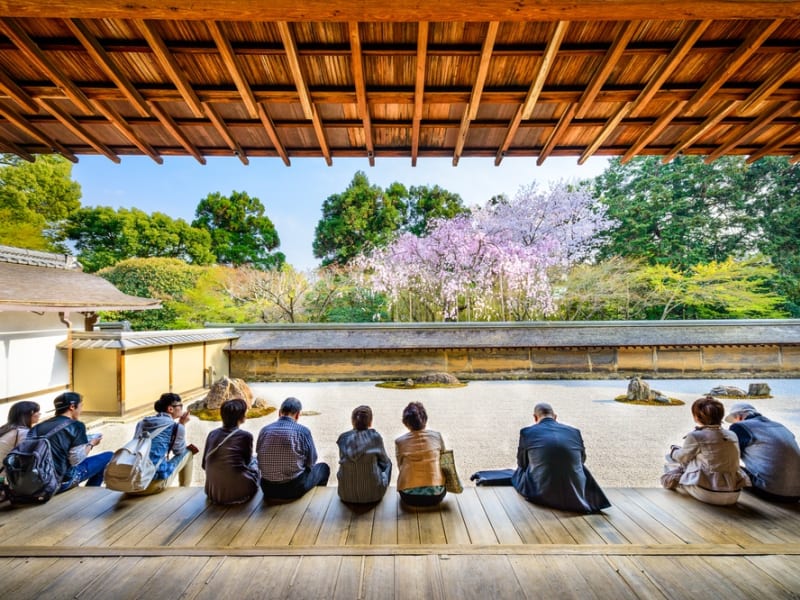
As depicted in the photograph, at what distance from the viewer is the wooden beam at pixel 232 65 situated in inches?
68.9

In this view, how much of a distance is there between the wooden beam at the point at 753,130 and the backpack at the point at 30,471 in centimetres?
524

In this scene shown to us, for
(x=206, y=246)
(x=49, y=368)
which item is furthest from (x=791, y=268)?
(x=206, y=246)

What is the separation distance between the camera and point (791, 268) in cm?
1370

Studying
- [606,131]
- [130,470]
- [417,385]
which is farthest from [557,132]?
[417,385]

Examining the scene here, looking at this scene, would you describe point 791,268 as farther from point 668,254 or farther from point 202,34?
point 202,34

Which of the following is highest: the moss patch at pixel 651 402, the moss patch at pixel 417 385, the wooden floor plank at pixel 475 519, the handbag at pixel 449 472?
the handbag at pixel 449 472

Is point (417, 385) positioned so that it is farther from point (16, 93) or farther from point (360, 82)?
point (16, 93)

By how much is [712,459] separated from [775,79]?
231 centimetres

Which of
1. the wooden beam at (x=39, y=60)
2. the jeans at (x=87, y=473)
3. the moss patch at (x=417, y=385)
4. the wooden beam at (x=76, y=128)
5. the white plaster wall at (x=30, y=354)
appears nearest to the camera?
the wooden beam at (x=39, y=60)

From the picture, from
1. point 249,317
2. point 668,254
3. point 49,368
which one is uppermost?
point 668,254

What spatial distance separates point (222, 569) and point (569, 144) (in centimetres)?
351

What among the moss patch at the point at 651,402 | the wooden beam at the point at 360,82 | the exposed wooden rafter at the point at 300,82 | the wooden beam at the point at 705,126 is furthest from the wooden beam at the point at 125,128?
the moss patch at the point at 651,402

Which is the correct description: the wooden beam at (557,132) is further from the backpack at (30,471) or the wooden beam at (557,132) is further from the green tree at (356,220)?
the green tree at (356,220)

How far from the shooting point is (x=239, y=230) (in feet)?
65.4
